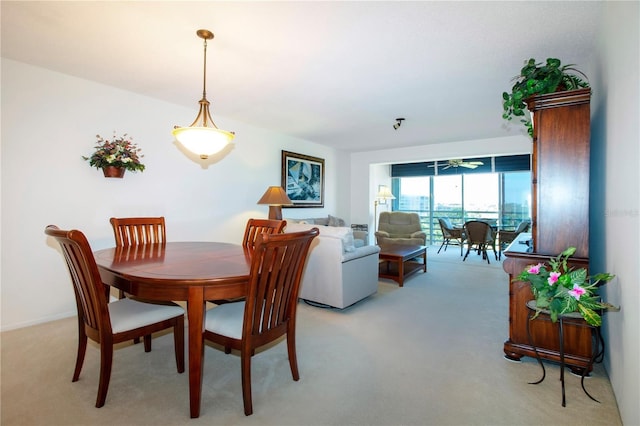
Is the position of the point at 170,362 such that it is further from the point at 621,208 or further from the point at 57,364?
the point at 621,208

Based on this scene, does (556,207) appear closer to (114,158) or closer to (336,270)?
(336,270)

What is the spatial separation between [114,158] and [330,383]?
287 centimetres

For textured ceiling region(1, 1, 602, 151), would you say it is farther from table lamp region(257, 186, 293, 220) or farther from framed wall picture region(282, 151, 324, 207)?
framed wall picture region(282, 151, 324, 207)

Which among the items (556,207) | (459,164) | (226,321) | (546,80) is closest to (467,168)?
(459,164)

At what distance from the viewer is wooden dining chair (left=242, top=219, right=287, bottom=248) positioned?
2.71 meters

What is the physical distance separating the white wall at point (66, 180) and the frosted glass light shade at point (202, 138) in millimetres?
1522

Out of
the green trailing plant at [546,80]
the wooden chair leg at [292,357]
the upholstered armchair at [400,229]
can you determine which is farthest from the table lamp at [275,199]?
the green trailing plant at [546,80]

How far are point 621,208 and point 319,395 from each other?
1.90 m

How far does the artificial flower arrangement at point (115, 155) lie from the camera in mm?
3072

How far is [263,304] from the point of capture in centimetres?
173

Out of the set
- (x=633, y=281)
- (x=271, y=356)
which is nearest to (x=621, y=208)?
(x=633, y=281)

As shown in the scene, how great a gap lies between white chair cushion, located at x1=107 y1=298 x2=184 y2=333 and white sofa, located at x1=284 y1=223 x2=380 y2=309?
1560 mm

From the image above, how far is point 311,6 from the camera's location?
6.26 feet

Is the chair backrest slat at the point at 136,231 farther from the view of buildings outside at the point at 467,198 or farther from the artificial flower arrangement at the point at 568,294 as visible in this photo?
the view of buildings outside at the point at 467,198
